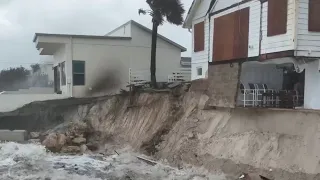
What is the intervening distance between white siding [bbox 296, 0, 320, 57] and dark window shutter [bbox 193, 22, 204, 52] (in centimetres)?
650

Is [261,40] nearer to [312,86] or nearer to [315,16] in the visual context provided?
[315,16]

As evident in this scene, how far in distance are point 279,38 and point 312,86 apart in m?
2.07

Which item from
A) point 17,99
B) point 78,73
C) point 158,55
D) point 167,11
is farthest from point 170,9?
point 17,99

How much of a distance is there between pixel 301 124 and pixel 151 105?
10.2 m

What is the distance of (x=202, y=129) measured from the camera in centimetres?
1778

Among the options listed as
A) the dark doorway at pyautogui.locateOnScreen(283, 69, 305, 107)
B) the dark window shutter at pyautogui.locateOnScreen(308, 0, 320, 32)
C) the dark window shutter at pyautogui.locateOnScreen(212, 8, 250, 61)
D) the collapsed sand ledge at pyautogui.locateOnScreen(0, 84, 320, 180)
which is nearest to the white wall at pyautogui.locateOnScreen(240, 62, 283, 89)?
the dark doorway at pyautogui.locateOnScreen(283, 69, 305, 107)

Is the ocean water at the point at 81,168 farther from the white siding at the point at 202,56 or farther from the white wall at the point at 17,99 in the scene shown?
the white wall at the point at 17,99

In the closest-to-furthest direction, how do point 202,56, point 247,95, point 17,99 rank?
point 247,95, point 202,56, point 17,99

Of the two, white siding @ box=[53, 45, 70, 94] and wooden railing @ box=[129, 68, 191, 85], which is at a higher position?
white siding @ box=[53, 45, 70, 94]

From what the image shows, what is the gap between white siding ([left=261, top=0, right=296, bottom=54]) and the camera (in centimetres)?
1387

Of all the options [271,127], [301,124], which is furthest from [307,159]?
[271,127]

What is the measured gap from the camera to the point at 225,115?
56.0ft

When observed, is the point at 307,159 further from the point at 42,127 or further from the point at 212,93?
the point at 42,127

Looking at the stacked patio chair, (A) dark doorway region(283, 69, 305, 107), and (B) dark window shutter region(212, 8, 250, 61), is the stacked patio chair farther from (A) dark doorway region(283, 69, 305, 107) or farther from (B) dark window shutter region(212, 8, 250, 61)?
(A) dark doorway region(283, 69, 305, 107)
